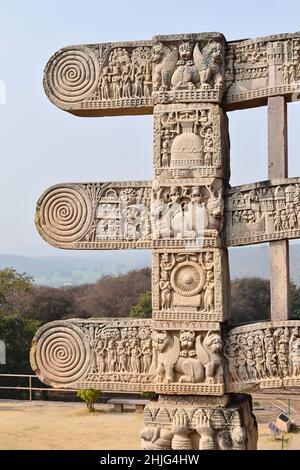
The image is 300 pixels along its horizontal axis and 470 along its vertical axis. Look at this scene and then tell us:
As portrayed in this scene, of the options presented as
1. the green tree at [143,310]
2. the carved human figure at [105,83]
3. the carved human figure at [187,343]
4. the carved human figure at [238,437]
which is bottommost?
the carved human figure at [238,437]

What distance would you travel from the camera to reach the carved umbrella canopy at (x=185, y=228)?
612 cm

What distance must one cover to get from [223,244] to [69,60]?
2138 mm

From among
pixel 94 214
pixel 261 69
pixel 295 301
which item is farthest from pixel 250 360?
pixel 295 301

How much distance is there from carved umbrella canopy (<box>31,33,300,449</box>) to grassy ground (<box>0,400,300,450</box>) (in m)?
7.76

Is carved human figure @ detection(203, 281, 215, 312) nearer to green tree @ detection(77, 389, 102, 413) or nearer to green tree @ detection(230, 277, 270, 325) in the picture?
green tree @ detection(77, 389, 102, 413)

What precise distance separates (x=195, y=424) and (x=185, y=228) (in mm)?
1633

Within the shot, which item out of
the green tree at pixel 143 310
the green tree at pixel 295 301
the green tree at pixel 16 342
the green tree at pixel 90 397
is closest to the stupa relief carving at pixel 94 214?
the green tree at pixel 90 397

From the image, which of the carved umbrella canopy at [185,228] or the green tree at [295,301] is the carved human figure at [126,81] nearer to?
the carved umbrella canopy at [185,228]

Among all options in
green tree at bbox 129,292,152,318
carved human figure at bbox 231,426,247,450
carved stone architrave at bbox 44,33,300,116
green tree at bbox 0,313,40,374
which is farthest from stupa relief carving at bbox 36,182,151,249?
green tree at bbox 129,292,152,318

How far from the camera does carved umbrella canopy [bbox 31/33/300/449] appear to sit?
612 centimetres

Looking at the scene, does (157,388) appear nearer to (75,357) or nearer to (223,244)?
(75,357)

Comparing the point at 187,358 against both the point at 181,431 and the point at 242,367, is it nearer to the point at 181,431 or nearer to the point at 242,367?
the point at 242,367

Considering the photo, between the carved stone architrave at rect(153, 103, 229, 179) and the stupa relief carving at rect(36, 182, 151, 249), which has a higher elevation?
the carved stone architrave at rect(153, 103, 229, 179)

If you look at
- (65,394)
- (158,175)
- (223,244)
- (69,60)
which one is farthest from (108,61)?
(65,394)
